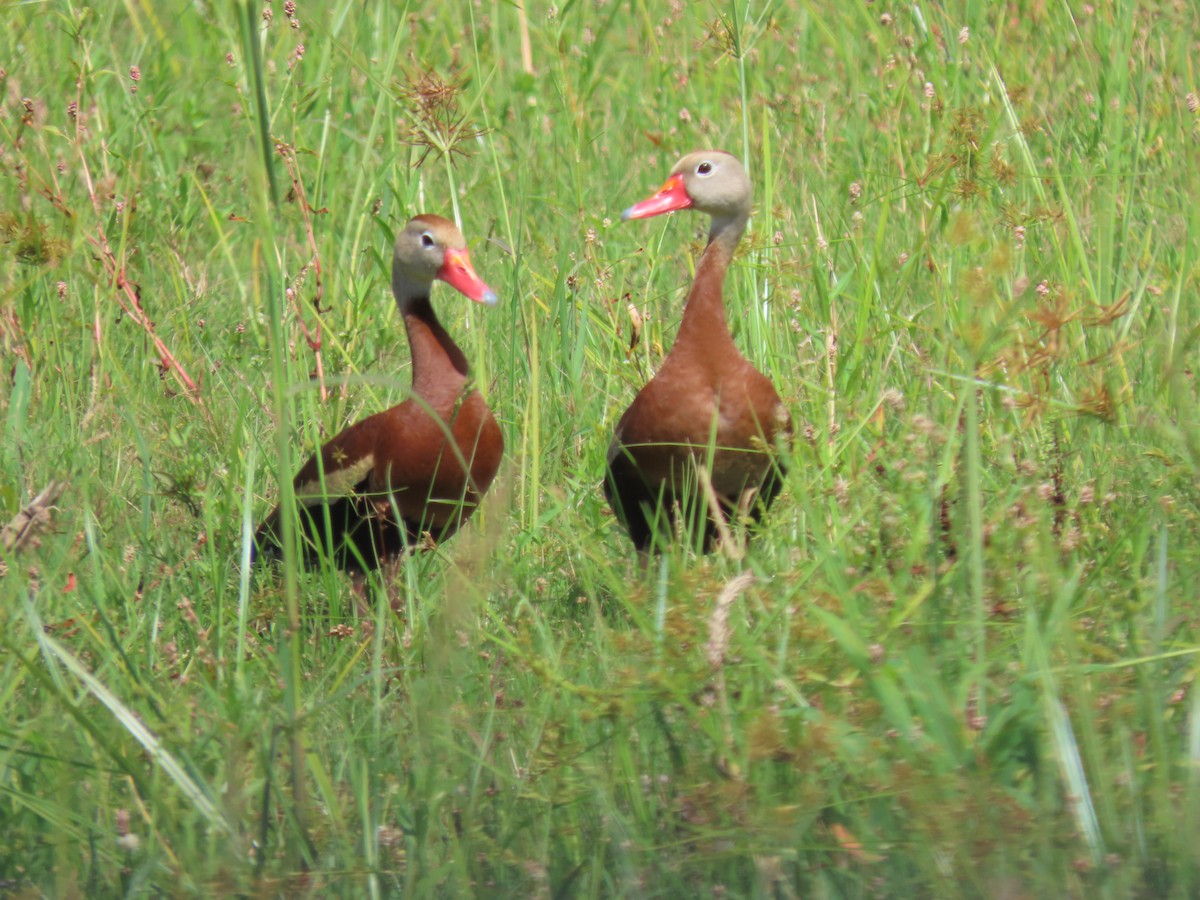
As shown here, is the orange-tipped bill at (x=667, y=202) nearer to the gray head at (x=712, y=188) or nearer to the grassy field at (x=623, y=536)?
the gray head at (x=712, y=188)

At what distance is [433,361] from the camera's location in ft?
13.7

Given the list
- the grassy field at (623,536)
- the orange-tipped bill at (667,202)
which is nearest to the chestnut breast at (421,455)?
the grassy field at (623,536)

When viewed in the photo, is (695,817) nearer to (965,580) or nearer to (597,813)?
(597,813)

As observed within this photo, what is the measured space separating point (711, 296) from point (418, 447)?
83 centimetres

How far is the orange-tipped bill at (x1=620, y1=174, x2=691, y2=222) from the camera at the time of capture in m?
4.34

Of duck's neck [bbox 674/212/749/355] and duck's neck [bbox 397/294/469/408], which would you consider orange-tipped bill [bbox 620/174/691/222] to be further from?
duck's neck [bbox 397/294/469/408]

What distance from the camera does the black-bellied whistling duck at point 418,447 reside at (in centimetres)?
395

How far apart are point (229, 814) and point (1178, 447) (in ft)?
6.40

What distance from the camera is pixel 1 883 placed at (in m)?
2.08

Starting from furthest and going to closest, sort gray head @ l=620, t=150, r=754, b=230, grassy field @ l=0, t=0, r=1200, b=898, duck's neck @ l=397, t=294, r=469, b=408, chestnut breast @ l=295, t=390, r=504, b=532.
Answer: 1. gray head @ l=620, t=150, r=754, b=230
2. duck's neck @ l=397, t=294, r=469, b=408
3. chestnut breast @ l=295, t=390, r=504, b=532
4. grassy field @ l=0, t=0, r=1200, b=898

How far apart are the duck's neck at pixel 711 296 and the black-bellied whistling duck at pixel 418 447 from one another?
0.50 m

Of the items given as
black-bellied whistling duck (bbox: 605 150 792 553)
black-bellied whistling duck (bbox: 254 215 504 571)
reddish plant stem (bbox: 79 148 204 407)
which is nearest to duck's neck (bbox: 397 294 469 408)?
black-bellied whistling duck (bbox: 254 215 504 571)

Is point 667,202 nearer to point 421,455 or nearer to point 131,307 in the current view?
point 421,455

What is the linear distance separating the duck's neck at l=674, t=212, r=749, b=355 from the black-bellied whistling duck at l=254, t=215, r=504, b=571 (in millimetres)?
500
